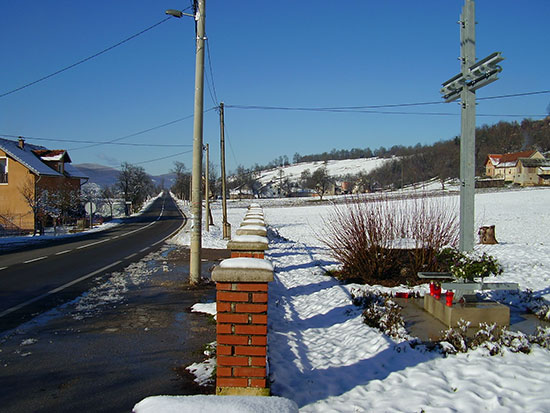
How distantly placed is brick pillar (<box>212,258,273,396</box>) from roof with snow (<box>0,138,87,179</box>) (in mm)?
38673

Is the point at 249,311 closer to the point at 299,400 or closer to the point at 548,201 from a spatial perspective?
the point at 299,400

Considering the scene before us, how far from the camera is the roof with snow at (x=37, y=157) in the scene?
3656 centimetres

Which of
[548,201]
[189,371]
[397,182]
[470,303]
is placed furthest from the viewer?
[397,182]

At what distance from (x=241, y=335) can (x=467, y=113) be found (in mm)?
4723

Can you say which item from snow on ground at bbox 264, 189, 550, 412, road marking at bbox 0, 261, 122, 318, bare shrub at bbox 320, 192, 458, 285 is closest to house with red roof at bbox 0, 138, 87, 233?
road marking at bbox 0, 261, 122, 318

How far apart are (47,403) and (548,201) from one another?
52.9m

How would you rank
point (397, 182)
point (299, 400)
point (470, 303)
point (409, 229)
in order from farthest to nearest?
point (397, 182)
point (409, 229)
point (470, 303)
point (299, 400)

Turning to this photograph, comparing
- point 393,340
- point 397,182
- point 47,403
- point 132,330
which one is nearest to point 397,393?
point 393,340

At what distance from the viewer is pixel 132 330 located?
612cm

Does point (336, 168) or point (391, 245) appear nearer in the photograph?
point (391, 245)

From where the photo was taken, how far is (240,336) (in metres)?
3.41

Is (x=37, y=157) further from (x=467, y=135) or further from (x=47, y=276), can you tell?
(x=467, y=135)

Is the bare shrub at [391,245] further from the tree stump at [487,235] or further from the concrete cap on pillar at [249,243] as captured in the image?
the tree stump at [487,235]

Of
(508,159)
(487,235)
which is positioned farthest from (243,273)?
(508,159)
